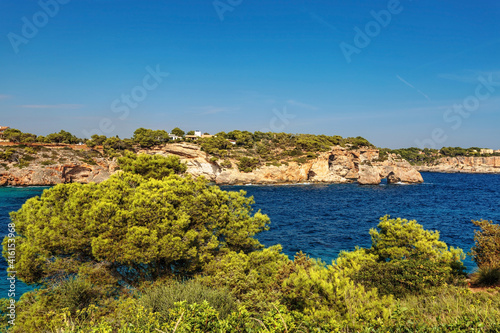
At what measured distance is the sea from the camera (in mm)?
25094

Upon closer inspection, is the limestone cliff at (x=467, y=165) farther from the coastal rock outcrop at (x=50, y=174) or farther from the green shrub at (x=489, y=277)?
the green shrub at (x=489, y=277)

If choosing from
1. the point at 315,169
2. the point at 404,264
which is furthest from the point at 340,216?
the point at 315,169

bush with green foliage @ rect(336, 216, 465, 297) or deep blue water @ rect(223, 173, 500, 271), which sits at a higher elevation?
bush with green foliage @ rect(336, 216, 465, 297)

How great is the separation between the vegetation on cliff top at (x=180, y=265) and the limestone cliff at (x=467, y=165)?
16051cm

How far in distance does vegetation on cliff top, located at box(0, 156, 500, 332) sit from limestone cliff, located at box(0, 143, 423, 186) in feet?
164

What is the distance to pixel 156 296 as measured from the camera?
7.81 meters

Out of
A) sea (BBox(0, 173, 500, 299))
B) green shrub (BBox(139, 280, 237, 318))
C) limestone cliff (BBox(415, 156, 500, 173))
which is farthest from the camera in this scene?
limestone cliff (BBox(415, 156, 500, 173))

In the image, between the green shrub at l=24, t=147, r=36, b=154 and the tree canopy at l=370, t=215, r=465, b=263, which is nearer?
the tree canopy at l=370, t=215, r=465, b=263

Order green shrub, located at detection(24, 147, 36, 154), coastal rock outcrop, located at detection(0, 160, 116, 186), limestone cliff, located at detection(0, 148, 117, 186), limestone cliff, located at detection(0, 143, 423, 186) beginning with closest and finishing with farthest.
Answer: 1. coastal rock outcrop, located at detection(0, 160, 116, 186)
2. limestone cliff, located at detection(0, 148, 117, 186)
3. limestone cliff, located at detection(0, 143, 423, 186)
4. green shrub, located at detection(24, 147, 36, 154)

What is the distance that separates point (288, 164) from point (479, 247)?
63.8 metres

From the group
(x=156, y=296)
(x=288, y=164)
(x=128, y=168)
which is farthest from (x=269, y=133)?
(x=156, y=296)

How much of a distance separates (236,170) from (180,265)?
60.5 meters
